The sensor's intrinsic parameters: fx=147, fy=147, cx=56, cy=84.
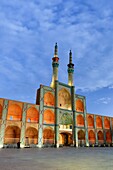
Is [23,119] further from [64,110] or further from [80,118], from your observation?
[80,118]

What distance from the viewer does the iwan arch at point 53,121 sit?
1017 inches

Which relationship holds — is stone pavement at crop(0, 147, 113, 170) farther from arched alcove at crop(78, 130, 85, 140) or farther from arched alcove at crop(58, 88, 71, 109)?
arched alcove at crop(78, 130, 85, 140)

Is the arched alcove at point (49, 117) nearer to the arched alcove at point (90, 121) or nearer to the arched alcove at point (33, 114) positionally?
the arched alcove at point (33, 114)

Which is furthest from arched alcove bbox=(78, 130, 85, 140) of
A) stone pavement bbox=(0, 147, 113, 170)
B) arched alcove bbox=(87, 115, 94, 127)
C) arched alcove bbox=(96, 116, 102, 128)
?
stone pavement bbox=(0, 147, 113, 170)

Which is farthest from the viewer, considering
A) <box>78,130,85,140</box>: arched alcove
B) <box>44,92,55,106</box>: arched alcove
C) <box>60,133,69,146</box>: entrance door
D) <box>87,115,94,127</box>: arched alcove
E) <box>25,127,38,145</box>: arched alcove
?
<box>87,115,94,127</box>: arched alcove

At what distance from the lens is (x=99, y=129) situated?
3812 cm

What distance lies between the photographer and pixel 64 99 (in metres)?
35.4

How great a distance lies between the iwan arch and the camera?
2583cm

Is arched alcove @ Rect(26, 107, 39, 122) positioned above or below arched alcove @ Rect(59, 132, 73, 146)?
above

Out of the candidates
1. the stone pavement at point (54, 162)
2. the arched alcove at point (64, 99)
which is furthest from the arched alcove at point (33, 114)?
the stone pavement at point (54, 162)

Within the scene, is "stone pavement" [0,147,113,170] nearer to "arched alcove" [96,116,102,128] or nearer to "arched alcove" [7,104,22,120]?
"arched alcove" [7,104,22,120]

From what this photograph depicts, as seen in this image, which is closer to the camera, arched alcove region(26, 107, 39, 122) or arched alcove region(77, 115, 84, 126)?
arched alcove region(26, 107, 39, 122)

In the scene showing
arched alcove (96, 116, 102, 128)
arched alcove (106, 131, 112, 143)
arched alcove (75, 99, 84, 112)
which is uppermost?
arched alcove (75, 99, 84, 112)

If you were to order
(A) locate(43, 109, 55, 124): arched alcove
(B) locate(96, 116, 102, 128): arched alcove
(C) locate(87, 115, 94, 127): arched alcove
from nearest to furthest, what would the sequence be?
(A) locate(43, 109, 55, 124): arched alcove
(C) locate(87, 115, 94, 127): arched alcove
(B) locate(96, 116, 102, 128): arched alcove
